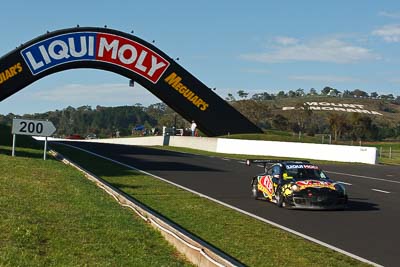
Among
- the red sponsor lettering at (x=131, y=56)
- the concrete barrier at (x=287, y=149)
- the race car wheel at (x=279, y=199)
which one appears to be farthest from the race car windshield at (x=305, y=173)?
the red sponsor lettering at (x=131, y=56)

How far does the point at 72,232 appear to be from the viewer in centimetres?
927

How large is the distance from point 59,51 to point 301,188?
3377 centimetres

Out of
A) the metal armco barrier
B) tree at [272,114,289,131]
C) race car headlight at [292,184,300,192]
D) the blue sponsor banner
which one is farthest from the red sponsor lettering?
tree at [272,114,289,131]

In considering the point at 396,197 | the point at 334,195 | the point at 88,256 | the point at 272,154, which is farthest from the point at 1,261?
the point at 272,154

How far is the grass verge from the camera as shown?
7.66 meters

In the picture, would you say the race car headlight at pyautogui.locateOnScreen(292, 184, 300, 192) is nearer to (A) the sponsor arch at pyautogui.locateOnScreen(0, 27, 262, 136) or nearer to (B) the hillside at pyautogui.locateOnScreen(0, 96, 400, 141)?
(A) the sponsor arch at pyautogui.locateOnScreen(0, 27, 262, 136)

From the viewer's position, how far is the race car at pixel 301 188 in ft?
48.1

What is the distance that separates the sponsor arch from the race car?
31652 millimetres

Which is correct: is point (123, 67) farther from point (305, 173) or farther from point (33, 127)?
point (305, 173)

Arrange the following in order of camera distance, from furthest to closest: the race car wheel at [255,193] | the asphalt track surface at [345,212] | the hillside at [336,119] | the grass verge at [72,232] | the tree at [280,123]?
the tree at [280,123]
the hillside at [336,119]
the race car wheel at [255,193]
the asphalt track surface at [345,212]
the grass verge at [72,232]

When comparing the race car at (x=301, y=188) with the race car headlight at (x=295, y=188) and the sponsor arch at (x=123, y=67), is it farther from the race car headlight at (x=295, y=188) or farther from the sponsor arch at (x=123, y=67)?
the sponsor arch at (x=123, y=67)

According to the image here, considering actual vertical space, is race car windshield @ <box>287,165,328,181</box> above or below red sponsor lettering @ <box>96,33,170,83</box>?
below

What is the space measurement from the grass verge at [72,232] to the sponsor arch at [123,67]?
31280 millimetres

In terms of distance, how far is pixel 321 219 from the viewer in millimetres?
13258
